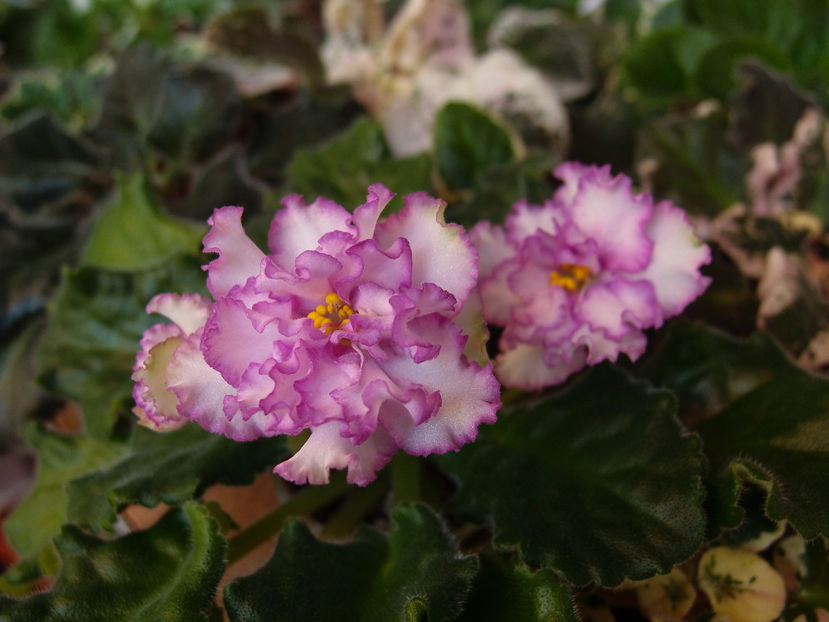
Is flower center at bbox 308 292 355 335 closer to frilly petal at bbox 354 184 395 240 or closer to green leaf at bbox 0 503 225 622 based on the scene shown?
frilly petal at bbox 354 184 395 240

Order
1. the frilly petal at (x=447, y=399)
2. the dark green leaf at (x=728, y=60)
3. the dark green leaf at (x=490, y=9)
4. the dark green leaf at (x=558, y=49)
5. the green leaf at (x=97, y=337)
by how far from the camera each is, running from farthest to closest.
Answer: the dark green leaf at (x=490, y=9) < the dark green leaf at (x=558, y=49) < the dark green leaf at (x=728, y=60) < the green leaf at (x=97, y=337) < the frilly petal at (x=447, y=399)

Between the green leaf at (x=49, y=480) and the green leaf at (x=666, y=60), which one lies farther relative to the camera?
the green leaf at (x=666, y=60)

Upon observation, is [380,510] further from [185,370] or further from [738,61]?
[738,61]

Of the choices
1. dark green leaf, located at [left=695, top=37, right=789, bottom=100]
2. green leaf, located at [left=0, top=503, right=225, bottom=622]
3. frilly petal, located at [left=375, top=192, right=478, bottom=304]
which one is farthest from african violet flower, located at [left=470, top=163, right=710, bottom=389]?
dark green leaf, located at [left=695, top=37, right=789, bottom=100]

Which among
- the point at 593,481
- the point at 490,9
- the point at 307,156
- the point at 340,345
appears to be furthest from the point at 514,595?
the point at 490,9

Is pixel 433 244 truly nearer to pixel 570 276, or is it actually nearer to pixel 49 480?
pixel 570 276

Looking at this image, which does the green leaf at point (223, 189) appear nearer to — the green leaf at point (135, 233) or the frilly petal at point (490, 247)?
the green leaf at point (135, 233)

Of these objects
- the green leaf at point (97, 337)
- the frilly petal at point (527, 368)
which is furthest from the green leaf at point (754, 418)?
the green leaf at point (97, 337)
